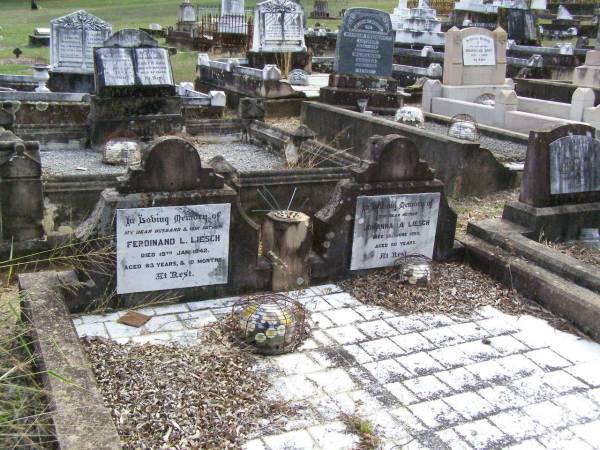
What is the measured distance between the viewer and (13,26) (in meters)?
34.4

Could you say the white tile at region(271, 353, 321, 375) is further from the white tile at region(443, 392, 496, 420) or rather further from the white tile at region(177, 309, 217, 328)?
the white tile at region(443, 392, 496, 420)

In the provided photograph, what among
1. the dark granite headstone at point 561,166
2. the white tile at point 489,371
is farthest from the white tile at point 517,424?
the dark granite headstone at point 561,166

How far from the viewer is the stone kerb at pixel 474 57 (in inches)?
605

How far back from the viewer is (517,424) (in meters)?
4.11

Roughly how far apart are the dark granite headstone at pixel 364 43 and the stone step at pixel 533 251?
7650 mm

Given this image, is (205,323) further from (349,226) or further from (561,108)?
(561,108)

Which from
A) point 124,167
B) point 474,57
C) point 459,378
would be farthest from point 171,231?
point 474,57

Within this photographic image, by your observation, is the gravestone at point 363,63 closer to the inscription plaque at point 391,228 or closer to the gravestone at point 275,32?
the gravestone at point 275,32

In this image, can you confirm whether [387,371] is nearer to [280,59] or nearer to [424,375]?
[424,375]

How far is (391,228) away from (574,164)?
2.23 m

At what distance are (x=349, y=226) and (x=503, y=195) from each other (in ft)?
14.7

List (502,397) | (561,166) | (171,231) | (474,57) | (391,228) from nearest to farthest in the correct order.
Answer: (502,397)
(171,231)
(391,228)
(561,166)
(474,57)

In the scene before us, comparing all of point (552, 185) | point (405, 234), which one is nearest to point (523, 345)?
point (405, 234)

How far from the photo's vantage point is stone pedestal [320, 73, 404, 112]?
1389cm
